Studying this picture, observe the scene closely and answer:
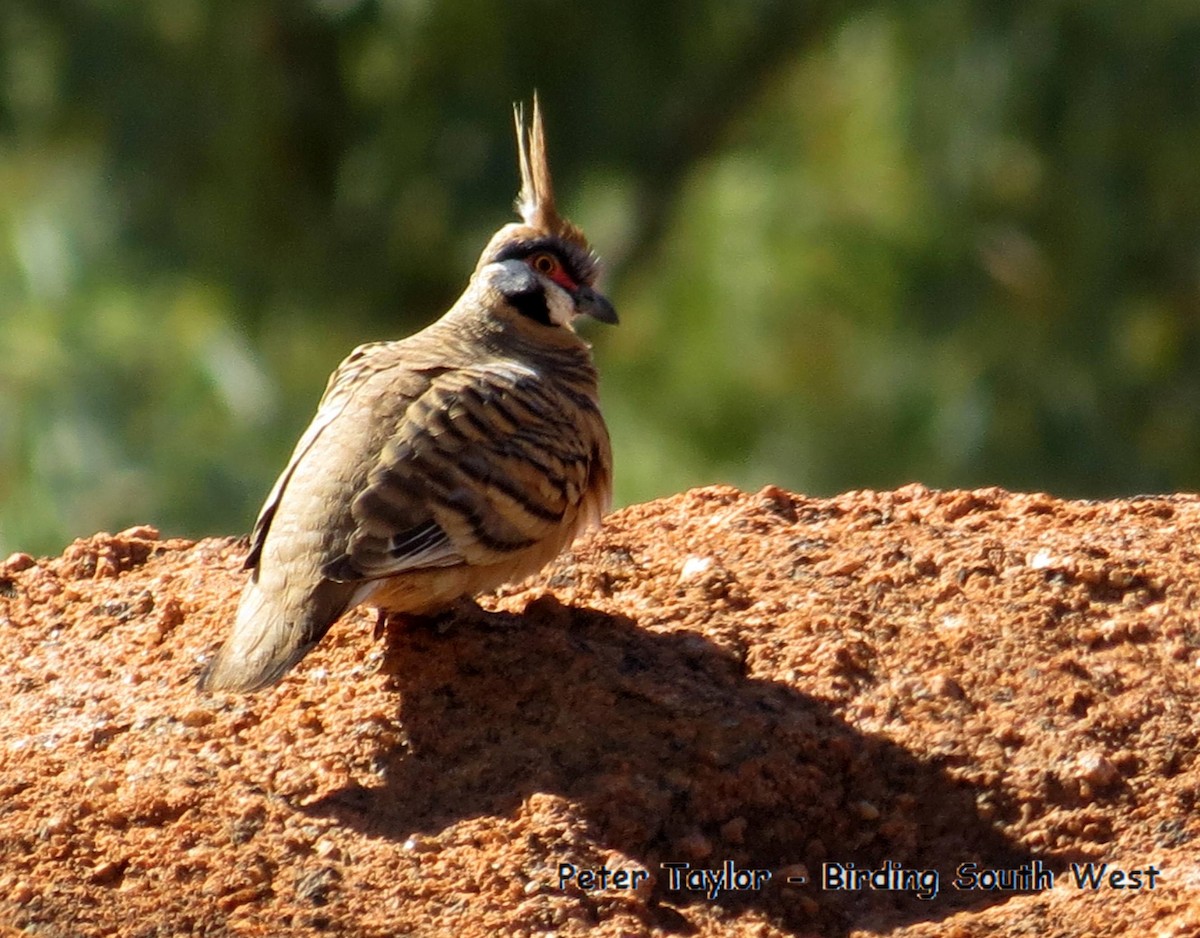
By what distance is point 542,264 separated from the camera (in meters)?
6.79

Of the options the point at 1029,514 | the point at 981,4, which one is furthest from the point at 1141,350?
the point at 1029,514

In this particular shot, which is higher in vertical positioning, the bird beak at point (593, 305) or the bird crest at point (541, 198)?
the bird crest at point (541, 198)

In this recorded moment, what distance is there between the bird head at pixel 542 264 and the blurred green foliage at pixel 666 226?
5974 millimetres

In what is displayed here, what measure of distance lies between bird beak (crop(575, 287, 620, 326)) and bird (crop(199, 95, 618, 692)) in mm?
480

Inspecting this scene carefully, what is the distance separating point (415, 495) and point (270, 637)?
1.97 feet

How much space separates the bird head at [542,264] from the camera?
21.9ft

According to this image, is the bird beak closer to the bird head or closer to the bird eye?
the bird head

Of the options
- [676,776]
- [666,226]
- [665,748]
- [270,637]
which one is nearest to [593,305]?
[270,637]

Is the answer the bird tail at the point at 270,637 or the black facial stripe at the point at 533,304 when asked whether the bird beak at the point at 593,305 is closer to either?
the black facial stripe at the point at 533,304

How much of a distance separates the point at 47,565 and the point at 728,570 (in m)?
2.23

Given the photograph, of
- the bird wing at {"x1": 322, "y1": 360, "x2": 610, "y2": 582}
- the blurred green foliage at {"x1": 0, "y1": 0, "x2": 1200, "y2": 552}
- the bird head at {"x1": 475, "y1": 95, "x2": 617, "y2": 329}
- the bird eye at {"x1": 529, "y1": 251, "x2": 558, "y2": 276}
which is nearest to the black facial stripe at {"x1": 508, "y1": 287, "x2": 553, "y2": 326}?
the bird head at {"x1": 475, "y1": 95, "x2": 617, "y2": 329}

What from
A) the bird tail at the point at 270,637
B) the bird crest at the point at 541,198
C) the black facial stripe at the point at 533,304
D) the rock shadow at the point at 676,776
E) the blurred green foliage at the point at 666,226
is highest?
the blurred green foliage at the point at 666,226

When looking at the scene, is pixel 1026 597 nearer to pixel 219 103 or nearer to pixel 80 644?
pixel 80 644

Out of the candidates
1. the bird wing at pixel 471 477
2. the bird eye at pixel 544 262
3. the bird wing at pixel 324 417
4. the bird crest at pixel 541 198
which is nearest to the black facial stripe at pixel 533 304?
the bird eye at pixel 544 262
